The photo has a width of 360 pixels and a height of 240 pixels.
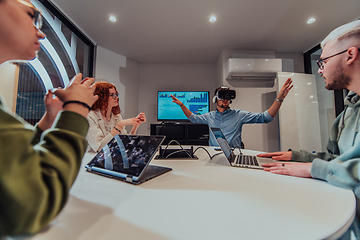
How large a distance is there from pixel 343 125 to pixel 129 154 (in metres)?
1.09

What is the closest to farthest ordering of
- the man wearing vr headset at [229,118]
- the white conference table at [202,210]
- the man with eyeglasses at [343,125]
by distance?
the white conference table at [202,210] < the man with eyeglasses at [343,125] < the man wearing vr headset at [229,118]

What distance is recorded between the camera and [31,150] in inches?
8.7

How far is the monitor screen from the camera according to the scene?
146 inches

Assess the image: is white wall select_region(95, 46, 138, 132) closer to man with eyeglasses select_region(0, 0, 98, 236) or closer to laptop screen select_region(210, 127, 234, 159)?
laptop screen select_region(210, 127, 234, 159)

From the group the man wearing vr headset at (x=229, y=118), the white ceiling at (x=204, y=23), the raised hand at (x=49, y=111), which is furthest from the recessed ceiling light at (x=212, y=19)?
the raised hand at (x=49, y=111)

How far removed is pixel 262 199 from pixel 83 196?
1.74ft

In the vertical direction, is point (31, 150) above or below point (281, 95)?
below

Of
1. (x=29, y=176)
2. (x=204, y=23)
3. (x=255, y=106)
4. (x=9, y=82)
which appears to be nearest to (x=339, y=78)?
(x=29, y=176)

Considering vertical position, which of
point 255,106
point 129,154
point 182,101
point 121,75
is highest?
point 121,75

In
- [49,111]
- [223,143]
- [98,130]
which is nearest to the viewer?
[49,111]

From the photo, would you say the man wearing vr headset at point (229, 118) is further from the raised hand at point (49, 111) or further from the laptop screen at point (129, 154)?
the raised hand at point (49, 111)

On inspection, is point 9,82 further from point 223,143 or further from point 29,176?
point 223,143

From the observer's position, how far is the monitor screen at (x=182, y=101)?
3.70 metres

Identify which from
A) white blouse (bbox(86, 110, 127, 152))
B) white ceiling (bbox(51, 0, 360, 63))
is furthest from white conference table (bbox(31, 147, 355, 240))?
white ceiling (bbox(51, 0, 360, 63))
